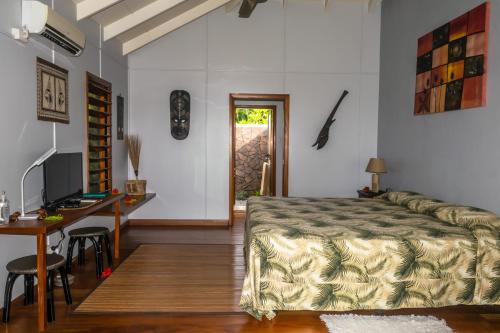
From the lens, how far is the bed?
278 cm

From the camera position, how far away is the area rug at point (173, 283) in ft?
10.3

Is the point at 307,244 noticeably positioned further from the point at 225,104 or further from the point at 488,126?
the point at 225,104

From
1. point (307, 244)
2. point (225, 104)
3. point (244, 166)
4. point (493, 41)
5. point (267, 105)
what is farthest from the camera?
point (244, 166)

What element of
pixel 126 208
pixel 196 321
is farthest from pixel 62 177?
pixel 196 321

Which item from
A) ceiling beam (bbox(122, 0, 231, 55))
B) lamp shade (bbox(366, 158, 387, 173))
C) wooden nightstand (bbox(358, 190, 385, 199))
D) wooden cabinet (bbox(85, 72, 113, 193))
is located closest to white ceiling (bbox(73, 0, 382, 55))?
ceiling beam (bbox(122, 0, 231, 55))

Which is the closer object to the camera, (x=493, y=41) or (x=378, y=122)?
(x=493, y=41)

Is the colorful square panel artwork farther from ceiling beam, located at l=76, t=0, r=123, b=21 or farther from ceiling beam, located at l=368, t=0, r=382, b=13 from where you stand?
ceiling beam, located at l=76, t=0, r=123, b=21

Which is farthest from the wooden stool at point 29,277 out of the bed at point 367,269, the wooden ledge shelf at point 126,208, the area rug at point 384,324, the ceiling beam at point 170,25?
the ceiling beam at point 170,25

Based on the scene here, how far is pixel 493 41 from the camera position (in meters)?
3.46

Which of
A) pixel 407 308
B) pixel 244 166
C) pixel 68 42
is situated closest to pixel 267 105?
pixel 244 166

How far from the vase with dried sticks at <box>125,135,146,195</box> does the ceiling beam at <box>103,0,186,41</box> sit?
158cm

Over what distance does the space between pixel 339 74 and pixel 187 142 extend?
250 cm

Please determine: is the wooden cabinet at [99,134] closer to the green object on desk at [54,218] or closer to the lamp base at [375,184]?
the green object on desk at [54,218]

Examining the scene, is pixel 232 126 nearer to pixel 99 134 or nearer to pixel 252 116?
pixel 99 134
